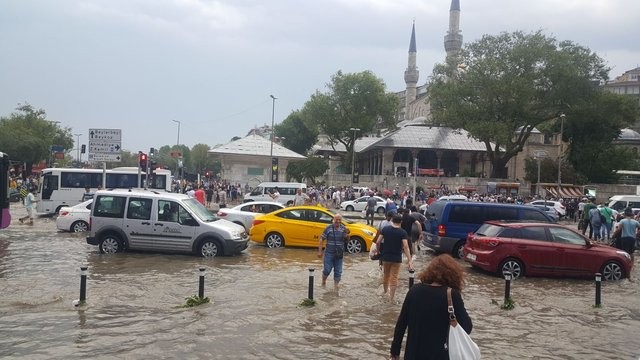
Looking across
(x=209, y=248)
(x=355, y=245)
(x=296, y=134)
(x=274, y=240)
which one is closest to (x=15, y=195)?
(x=274, y=240)

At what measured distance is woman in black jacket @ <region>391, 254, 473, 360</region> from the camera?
392cm

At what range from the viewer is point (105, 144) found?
22.1 m

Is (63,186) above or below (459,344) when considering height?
above

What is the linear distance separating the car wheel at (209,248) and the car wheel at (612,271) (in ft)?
32.8

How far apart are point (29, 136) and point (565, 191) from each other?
182 feet

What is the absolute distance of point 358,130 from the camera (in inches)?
2778

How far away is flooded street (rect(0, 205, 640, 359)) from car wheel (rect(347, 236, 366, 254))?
2.46 meters

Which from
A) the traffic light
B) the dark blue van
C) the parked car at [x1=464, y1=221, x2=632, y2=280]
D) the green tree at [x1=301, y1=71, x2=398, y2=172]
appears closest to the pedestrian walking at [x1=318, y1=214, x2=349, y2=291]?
the parked car at [x1=464, y1=221, x2=632, y2=280]

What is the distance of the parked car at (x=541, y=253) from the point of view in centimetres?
1262

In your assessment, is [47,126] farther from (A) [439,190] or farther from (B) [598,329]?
(B) [598,329]

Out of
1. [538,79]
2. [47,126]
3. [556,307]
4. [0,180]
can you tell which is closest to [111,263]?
[0,180]

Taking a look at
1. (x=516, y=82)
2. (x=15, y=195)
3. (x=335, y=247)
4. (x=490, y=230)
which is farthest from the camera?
(x=516, y=82)

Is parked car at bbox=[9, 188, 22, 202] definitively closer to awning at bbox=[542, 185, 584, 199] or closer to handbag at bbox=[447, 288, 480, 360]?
handbag at bbox=[447, 288, 480, 360]

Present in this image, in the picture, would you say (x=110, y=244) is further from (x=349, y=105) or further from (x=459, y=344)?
(x=349, y=105)
